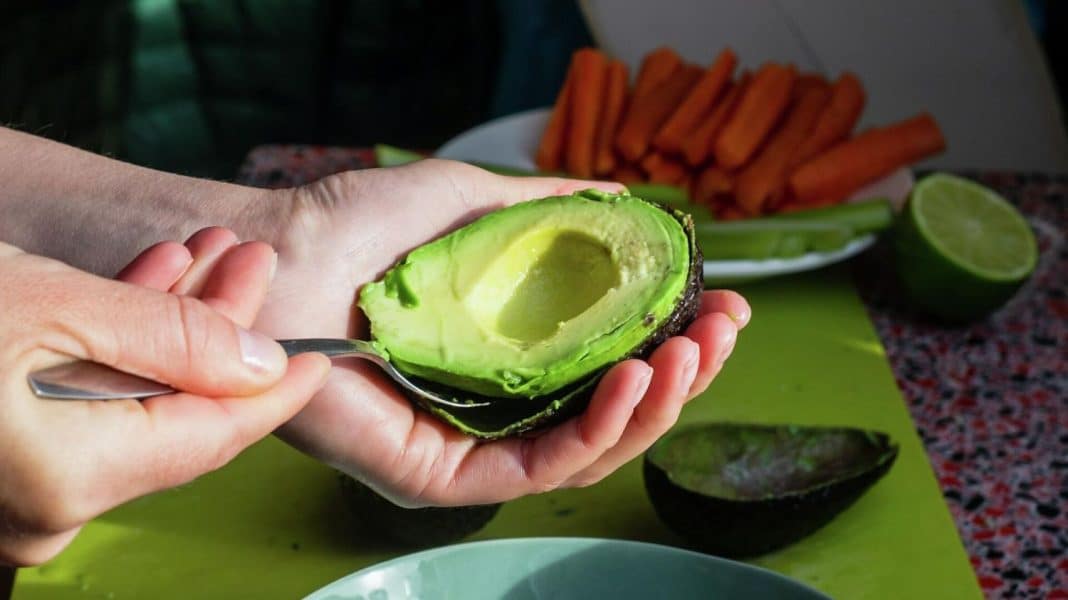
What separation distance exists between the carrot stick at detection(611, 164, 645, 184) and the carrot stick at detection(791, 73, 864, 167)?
0.85ft

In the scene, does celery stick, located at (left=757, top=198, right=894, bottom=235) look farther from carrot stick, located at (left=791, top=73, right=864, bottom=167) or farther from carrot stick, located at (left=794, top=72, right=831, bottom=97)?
carrot stick, located at (left=794, top=72, right=831, bottom=97)

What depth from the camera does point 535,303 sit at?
1052 millimetres

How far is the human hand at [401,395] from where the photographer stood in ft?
3.04

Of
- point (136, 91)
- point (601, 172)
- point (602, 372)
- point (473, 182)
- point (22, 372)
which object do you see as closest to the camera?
point (22, 372)

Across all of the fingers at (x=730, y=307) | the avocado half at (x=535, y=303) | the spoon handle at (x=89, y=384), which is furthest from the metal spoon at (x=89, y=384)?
the fingers at (x=730, y=307)

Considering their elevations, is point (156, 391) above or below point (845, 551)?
above

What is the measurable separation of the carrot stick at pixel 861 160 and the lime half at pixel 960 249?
17 centimetres

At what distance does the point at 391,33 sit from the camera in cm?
281

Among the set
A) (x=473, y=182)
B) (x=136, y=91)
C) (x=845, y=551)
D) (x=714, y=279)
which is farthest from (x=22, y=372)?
(x=136, y=91)

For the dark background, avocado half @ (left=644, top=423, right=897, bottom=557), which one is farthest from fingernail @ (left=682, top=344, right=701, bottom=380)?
the dark background

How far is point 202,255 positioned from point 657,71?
128 centimetres

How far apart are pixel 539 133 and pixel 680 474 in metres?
0.95

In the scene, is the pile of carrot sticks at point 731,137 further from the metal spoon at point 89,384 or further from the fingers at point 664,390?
the metal spoon at point 89,384

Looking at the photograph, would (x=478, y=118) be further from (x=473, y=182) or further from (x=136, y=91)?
(x=473, y=182)
